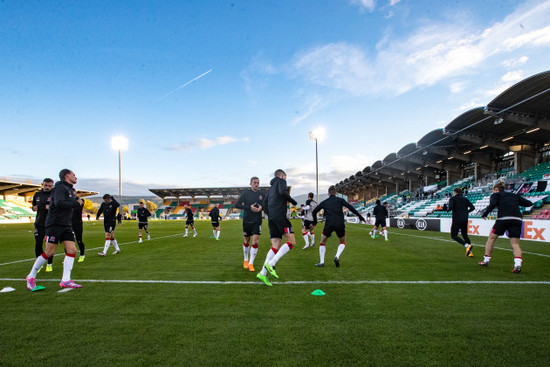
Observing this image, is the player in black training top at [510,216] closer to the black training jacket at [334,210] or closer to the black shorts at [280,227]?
A: the black training jacket at [334,210]

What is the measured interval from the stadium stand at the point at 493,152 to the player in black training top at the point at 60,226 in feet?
76.5

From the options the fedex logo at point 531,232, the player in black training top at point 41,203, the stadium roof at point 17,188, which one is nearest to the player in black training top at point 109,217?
the player in black training top at point 41,203

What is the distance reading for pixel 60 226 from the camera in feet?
17.4

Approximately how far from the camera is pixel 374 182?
206 feet

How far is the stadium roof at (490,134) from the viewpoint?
20.9 meters

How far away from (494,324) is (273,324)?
8.30 ft

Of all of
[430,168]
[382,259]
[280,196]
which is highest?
[430,168]

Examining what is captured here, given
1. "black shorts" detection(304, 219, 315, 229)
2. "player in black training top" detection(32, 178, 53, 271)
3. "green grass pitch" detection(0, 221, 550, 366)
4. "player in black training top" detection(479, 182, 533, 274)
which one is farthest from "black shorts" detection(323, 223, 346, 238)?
"player in black training top" detection(32, 178, 53, 271)

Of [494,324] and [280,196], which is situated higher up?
[280,196]

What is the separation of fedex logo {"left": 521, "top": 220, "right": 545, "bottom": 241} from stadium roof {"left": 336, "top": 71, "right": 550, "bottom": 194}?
A: 9.41 m

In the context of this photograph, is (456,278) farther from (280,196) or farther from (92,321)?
(92,321)

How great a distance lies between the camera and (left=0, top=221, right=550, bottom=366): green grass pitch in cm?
279

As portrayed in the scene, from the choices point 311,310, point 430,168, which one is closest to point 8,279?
point 311,310

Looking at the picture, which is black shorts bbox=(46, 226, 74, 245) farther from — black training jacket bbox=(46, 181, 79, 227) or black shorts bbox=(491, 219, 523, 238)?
black shorts bbox=(491, 219, 523, 238)
